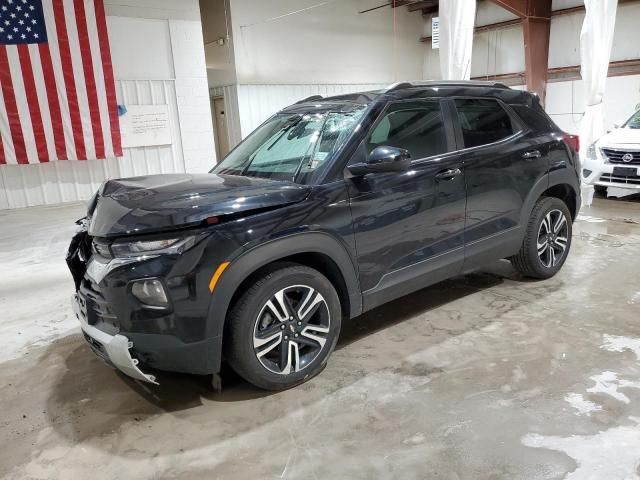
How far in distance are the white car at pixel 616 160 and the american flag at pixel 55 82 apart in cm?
911

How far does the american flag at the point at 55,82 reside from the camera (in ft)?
30.8

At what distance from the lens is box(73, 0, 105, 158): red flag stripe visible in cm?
980

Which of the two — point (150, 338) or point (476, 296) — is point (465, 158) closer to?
point (476, 296)

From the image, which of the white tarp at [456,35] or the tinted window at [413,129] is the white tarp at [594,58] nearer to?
the white tarp at [456,35]

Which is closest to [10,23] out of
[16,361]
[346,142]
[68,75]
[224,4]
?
[68,75]

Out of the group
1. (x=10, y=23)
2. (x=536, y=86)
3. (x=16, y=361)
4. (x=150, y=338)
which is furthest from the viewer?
(x=536, y=86)

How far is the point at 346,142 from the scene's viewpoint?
2.97 meters

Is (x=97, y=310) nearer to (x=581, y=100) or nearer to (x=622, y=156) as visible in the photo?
(x=622, y=156)

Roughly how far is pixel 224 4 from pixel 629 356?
13.4 meters

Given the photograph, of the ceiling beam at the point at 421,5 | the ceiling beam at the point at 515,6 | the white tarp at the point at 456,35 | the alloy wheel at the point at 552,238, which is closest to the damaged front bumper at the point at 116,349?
the alloy wheel at the point at 552,238

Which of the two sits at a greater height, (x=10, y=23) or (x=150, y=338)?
(x=10, y=23)

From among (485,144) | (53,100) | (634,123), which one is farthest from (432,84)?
(53,100)

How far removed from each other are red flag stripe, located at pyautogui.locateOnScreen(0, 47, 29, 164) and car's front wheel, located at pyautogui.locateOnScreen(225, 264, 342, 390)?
9217 millimetres

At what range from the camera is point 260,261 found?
254 cm
